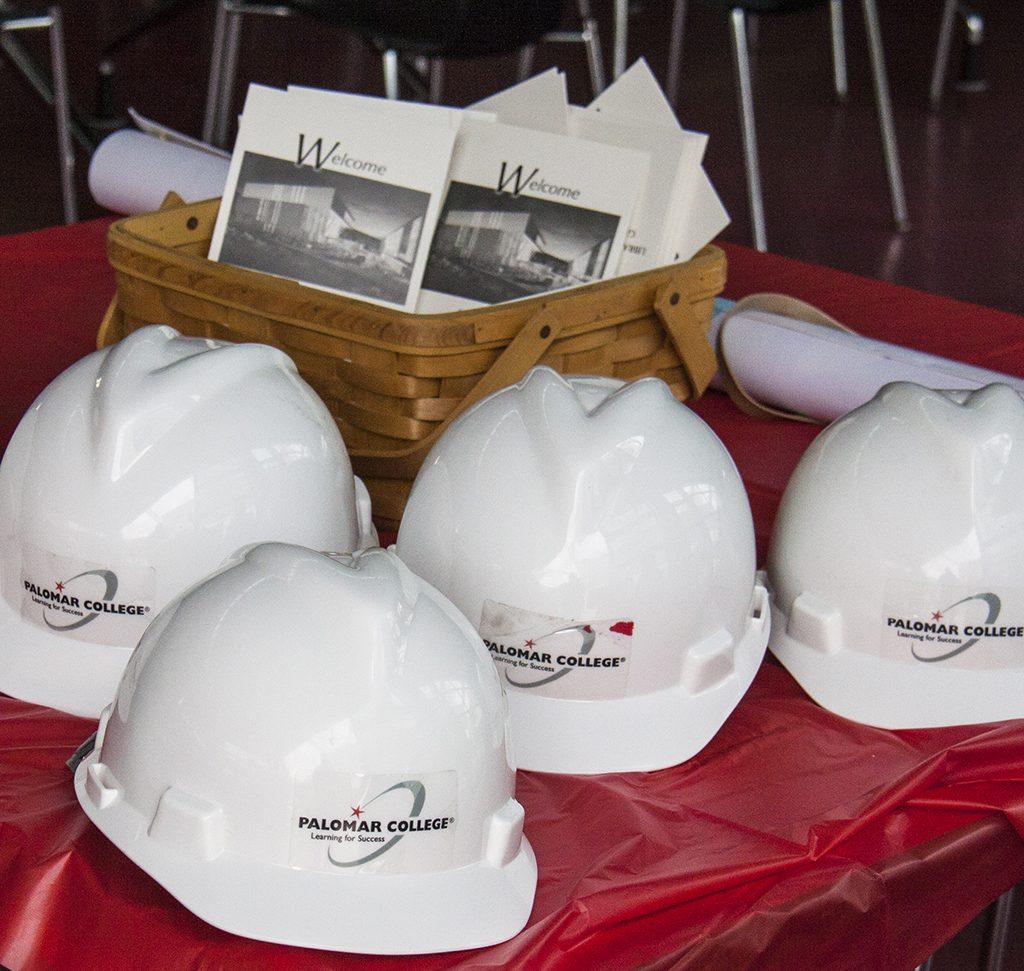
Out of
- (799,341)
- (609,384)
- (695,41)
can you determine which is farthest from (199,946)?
(695,41)

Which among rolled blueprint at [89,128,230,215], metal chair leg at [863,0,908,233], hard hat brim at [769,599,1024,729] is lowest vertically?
metal chair leg at [863,0,908,233]

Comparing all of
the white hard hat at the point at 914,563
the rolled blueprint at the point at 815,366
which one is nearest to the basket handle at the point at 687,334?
the rolled blueprint at the point at 815,366

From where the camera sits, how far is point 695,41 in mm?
5027

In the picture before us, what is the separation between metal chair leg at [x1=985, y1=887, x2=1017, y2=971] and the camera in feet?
3.00

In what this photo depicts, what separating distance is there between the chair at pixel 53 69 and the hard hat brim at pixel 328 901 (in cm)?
195

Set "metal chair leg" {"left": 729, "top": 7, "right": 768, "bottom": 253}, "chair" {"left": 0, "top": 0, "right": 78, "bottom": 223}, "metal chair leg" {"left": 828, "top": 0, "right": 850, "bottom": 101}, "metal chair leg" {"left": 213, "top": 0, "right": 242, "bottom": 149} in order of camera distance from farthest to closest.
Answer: "metal chair leg" {"left": 828, "top": 0, "right": 850, "bottom": 101} → "metal chair leg" {"left": 213, "top": 0, "right": 242, "bottom": 149} → "metal chair leg" {"left": 729, "top": 7, "right": 768, "bottom": 253} → "chair" {"left": 0, "top": 0, "right": 78, "bottom": 223}

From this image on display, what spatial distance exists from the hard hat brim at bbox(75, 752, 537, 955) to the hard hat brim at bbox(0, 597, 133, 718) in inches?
5.2

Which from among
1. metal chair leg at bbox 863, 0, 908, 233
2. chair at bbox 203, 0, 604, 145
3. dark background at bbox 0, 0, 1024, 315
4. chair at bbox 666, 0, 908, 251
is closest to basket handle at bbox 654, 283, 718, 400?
chair at bbox 203, 0, 604, 145

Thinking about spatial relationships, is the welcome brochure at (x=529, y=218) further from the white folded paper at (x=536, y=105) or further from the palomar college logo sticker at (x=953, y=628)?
the palomar college logo sticker at (x=953, y=628)

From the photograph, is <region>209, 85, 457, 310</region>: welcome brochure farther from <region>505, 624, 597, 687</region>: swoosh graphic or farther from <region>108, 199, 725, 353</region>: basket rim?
<region>505, 624, 597, 687</region>: swoosh graphic

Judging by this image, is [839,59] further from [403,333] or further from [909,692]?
[909,692]

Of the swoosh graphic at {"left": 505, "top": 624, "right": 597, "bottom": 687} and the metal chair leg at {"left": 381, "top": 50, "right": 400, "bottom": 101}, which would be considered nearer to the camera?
the swoosh graphic at {"left": 505, "top": 624, "right": 597, "bottom": 687}

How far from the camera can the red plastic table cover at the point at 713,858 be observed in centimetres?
66

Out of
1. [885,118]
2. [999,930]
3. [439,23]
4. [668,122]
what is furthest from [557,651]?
[885,118]
